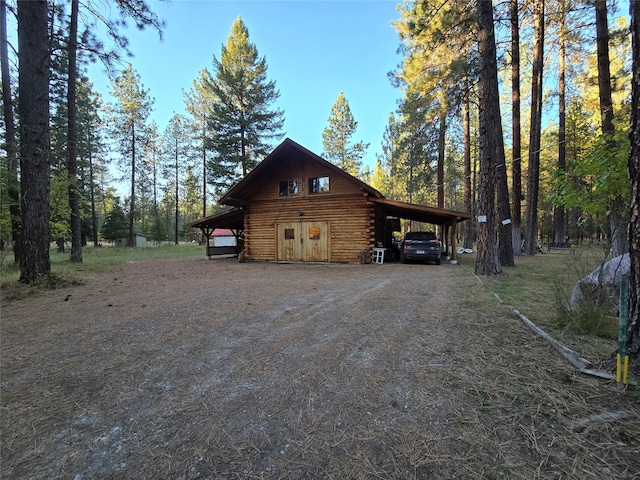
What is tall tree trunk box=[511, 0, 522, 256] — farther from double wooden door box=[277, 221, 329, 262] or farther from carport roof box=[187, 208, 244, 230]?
carport roof box=[187, 208, 244, 230]

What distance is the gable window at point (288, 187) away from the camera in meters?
14.8

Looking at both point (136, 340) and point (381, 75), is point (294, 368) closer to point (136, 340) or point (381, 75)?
point (136, 340)

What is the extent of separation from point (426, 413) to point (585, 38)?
15.4 metres

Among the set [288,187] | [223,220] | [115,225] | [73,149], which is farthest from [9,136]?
[115,225]

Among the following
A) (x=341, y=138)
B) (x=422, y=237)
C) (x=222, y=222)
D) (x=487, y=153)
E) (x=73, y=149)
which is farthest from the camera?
(x=341, y=138)

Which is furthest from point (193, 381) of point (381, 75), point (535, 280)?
point (381, 75)

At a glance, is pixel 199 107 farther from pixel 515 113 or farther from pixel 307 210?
pixel 515 113

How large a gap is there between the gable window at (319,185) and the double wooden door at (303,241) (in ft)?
5.38

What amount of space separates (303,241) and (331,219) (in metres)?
1.90

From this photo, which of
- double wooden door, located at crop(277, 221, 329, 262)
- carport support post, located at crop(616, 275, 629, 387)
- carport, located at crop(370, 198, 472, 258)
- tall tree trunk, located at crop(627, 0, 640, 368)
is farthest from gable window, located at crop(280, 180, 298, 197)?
carport support post, located at crop(616, 275, 629, 387)

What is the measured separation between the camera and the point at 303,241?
14.7 meters

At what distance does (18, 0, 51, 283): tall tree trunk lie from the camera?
700 centimetres

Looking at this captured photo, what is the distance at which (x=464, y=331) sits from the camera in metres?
3.68

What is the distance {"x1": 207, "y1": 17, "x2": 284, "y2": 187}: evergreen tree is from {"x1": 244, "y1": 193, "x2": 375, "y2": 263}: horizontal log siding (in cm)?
1044
